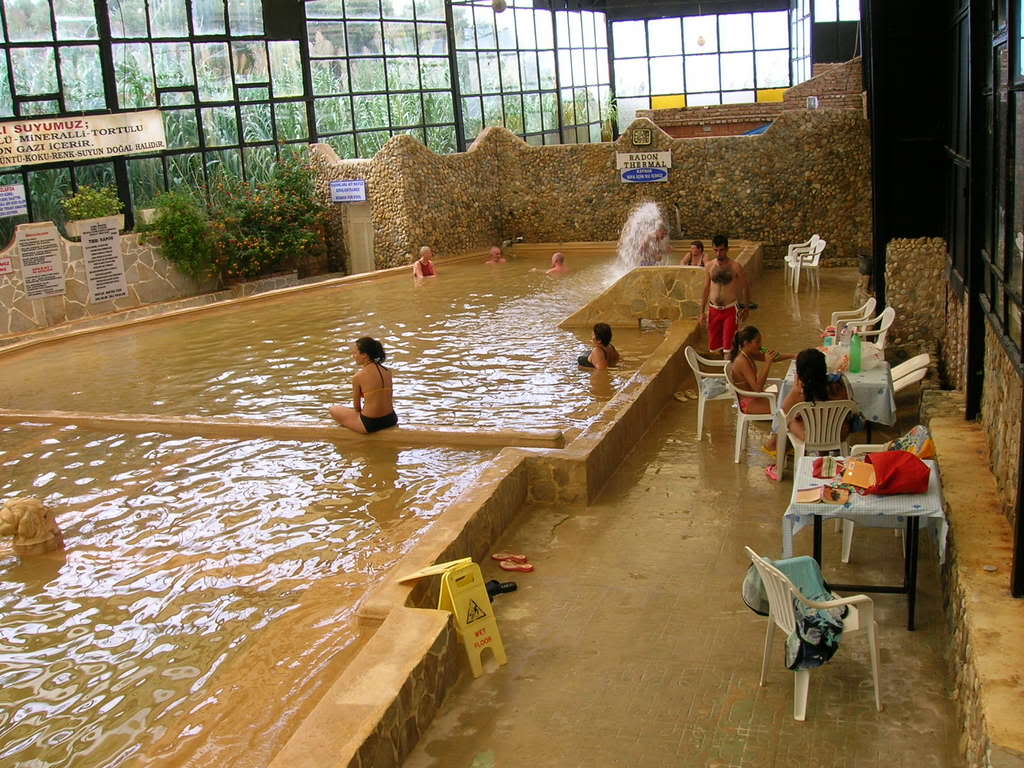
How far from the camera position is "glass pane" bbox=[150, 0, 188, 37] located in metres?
20.4

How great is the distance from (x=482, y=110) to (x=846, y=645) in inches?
911

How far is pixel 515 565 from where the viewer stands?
6969 millimetres

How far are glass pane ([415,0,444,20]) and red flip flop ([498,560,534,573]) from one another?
20.9 metres

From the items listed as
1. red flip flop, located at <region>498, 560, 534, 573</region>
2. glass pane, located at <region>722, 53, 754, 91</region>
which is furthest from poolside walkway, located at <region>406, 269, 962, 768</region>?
glass pane, located at <region>722, 53, 754, 91</region>

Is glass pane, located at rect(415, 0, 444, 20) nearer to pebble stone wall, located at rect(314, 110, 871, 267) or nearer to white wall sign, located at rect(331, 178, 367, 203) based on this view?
pebble stone wall, located at rect(314, 110, 871, 267)

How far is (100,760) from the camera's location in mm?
5125

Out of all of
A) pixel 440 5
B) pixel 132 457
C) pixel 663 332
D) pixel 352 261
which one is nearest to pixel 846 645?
pixel 132 457

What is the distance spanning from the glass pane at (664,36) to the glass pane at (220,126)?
16.9 m

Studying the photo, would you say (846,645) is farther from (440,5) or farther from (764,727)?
(440,5)

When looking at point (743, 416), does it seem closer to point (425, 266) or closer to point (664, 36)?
point (425, 266)

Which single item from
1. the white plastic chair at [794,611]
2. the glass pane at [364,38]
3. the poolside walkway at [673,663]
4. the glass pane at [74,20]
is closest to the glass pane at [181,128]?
the glass pane at [74,20]

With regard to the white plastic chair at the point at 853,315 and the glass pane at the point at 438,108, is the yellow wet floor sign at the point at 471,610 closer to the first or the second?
the white plastic chair at the point at 853,315

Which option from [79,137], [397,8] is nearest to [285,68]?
[397,8]

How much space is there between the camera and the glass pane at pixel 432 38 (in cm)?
2547
